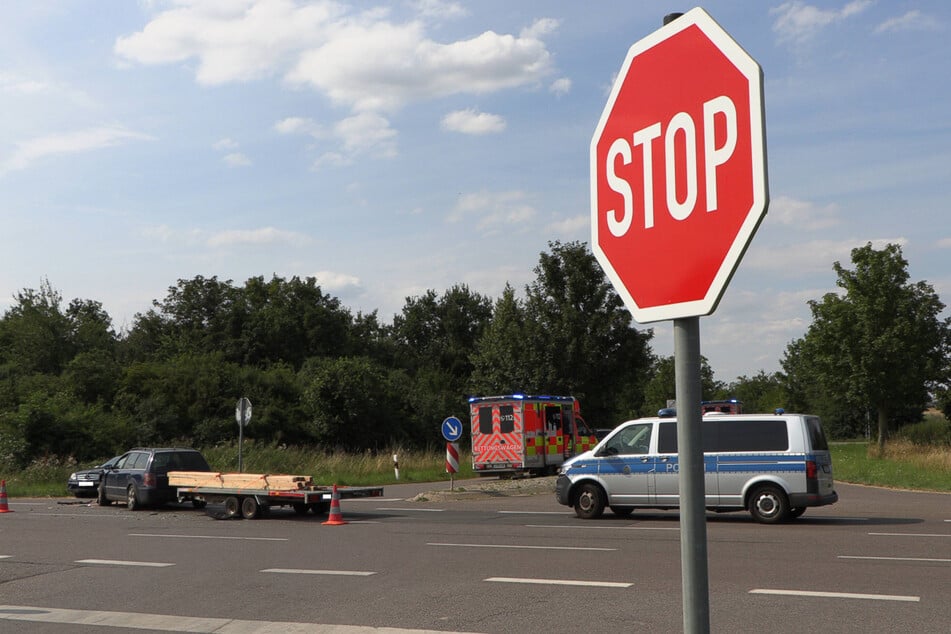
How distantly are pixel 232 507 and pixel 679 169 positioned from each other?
1935 centimetres

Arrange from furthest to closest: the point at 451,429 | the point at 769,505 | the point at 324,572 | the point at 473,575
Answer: the point at 451,429 < the point at 769,505 < the point at 324,572 < the point at 473,575

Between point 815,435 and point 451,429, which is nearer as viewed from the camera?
point 815,435

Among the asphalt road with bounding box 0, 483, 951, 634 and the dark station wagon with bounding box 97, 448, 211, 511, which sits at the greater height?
the dark station wagon with bounding box 97, 448, 211, 511

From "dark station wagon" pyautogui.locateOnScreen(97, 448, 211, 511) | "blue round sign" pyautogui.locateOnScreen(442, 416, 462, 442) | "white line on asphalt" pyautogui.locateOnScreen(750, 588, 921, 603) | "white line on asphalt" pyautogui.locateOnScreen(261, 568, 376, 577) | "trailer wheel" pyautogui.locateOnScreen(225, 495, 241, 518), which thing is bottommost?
"white line on asphalt" pyautogui.locateOnScreen(261, 568, 376, 577)

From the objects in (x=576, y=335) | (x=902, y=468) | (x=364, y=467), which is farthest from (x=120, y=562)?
(x=576, y=335)

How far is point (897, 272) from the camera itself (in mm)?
39094

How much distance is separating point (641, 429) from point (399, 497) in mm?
9696

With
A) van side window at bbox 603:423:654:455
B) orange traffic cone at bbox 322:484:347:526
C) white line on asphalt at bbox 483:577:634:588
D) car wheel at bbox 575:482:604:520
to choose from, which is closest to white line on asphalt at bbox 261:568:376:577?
white line on asphalt at bbox 483:577:634:588

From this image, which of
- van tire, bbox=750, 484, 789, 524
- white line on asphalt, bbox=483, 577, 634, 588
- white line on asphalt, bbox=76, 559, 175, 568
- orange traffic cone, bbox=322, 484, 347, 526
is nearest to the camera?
white line on asphalt, bbox=483, 577, 634, 588

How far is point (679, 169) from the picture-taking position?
6.48 feet

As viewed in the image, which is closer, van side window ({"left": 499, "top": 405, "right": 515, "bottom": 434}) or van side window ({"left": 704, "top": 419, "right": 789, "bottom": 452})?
van side window ({"left": 704, "top": 419, "right": 789, "bottom": 452})

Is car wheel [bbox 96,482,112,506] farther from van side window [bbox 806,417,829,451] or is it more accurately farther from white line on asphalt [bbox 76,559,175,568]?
van side window [bbox 806,417,829,451]

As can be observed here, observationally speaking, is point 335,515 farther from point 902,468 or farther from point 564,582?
point 902,468

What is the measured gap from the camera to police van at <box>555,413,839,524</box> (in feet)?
55.2
